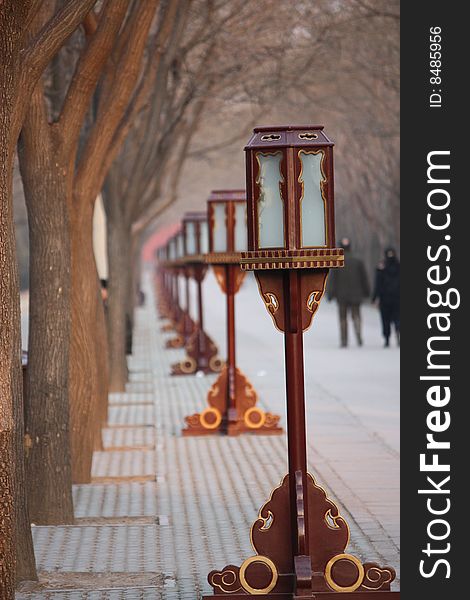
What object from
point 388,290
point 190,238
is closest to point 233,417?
point 190,238

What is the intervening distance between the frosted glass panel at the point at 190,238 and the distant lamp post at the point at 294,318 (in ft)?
61.5

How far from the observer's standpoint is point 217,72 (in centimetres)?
2553

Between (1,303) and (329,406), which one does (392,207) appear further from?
(1,303)

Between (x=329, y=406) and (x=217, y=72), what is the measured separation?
8.19m

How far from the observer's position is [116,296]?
863 inches

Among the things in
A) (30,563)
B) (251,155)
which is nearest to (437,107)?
(251,155)

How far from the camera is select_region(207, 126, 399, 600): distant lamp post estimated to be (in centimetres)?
797

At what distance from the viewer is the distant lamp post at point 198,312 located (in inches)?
984

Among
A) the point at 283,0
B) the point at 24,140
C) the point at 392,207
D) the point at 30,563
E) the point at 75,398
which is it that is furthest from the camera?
the point at 392,207

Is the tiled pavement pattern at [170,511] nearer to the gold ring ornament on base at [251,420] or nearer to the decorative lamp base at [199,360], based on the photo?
the gold ring ornament on base at [251,420]

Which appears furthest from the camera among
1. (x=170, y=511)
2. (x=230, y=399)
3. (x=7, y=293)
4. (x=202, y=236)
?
(x=202, y=236)

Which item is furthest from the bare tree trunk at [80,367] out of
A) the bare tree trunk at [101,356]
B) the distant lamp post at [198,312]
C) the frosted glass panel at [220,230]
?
the distant lamp post at [198,312]

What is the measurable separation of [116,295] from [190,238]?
569 cm

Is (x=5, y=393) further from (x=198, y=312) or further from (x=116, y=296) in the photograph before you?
(x=198, y=312)
